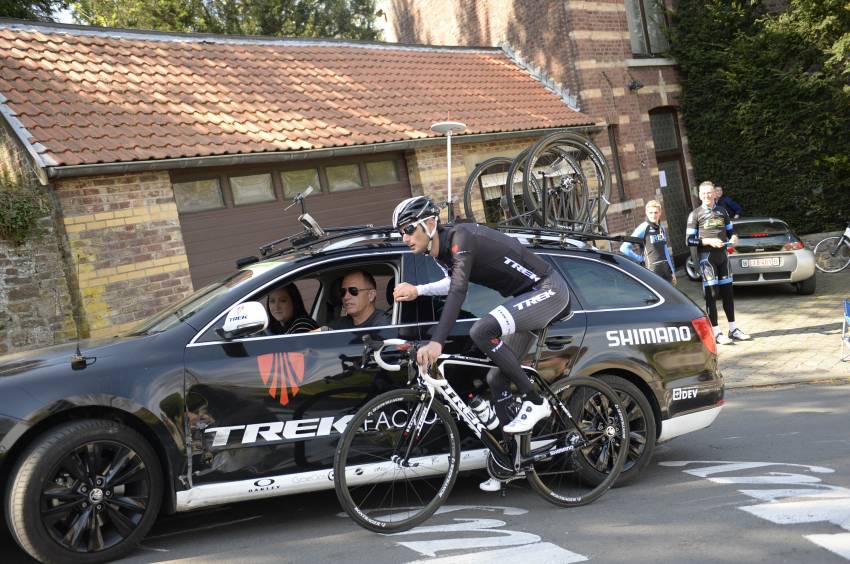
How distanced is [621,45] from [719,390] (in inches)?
602

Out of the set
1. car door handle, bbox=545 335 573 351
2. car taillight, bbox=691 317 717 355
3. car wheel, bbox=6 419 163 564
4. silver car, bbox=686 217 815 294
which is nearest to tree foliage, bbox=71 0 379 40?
silver car, bbox=686 217 815 294

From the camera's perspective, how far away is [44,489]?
4.05 metres

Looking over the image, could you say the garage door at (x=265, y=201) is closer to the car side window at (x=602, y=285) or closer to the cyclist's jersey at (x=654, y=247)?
the cyclist's jersey at (x=654, y=247)

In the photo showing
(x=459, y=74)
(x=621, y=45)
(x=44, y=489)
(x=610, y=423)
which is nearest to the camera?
(x=44, y=489)

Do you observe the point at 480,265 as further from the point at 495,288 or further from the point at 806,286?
the point at 806,286

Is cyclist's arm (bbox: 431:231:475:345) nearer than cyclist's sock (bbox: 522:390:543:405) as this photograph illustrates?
Yes

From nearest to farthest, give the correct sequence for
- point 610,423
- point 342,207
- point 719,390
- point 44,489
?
point 44,489
point 610,423
point 719,390
point 342,207

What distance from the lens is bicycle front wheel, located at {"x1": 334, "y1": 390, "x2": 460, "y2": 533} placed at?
176 inches

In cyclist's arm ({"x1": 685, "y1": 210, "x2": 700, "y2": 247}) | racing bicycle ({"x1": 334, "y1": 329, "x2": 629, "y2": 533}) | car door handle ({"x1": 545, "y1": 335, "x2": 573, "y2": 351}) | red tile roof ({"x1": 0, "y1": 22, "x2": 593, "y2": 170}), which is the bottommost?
racing bicycle ({"x1": 334, "y1": 329, "x2": 629, "y2": 533})

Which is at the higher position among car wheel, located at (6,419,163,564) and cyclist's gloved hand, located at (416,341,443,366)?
cyclist's gloved hand, located at (416,341,443,366)

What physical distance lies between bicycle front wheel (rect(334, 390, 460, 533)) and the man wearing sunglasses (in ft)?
2.91

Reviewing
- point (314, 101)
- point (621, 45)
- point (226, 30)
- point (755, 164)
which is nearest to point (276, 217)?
point (314, 101)

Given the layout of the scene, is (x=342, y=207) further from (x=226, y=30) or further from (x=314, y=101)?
(x=226, y=30)

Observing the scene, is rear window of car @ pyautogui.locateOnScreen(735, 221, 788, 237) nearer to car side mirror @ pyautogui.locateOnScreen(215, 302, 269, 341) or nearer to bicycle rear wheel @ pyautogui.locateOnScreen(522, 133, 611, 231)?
bicycle rear wheel @ pyautogui.locateOnScreen(522, 133, 611, 231)
